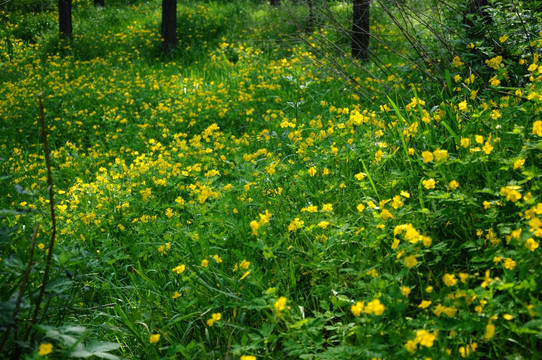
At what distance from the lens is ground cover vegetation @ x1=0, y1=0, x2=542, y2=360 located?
179cm

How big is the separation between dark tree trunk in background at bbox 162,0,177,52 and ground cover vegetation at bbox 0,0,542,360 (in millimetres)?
4146

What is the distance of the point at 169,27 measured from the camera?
31.9 feet

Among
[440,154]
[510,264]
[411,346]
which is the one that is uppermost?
[440,154]

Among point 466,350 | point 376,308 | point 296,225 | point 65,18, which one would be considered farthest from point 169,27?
point 466,350

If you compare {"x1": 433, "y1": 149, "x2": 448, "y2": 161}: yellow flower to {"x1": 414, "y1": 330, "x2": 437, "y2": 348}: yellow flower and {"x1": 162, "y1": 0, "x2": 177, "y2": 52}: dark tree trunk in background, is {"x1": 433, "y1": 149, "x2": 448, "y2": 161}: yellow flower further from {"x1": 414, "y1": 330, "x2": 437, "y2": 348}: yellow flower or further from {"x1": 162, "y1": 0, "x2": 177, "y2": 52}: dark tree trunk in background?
{"x1": 162, "y1": 0, "x2": 177, "y2": 52}: dark tree trunk in background

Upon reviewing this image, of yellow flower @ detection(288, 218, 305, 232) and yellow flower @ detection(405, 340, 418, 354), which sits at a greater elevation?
yellow flower @ detection(405, 340, 418, 354)

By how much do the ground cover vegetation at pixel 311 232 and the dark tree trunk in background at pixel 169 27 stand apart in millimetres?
4146

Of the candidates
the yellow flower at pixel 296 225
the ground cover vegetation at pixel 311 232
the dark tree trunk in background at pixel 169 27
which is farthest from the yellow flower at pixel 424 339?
the dark tree trunk in background at pixel 169 27

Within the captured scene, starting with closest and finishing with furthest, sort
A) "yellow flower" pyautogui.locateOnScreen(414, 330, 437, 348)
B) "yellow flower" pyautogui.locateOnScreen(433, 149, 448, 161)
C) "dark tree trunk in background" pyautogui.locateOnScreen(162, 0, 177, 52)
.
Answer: "yellow flower" pyautogui.locateOnScreen(414, 330, 437, 348)
"yellow flower" pyautogui.locateOnScreen(433, 149, 448, 161)
"dark tree trunk in background" pyautogui.locateOnScreen(162, 0, 177, 52)

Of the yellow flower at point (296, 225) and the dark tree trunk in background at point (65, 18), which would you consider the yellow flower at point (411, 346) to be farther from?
the dark tree trunk in background at point (65, 18)

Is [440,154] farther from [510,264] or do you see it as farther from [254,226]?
[254,226]

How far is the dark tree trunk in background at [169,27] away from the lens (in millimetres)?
9727

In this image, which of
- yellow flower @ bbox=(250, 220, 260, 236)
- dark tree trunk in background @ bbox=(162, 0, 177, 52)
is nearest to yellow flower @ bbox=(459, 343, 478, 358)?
yellow flower @ bbox=(250, 220, 260, 236)

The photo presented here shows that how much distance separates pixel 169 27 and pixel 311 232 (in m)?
8.45
